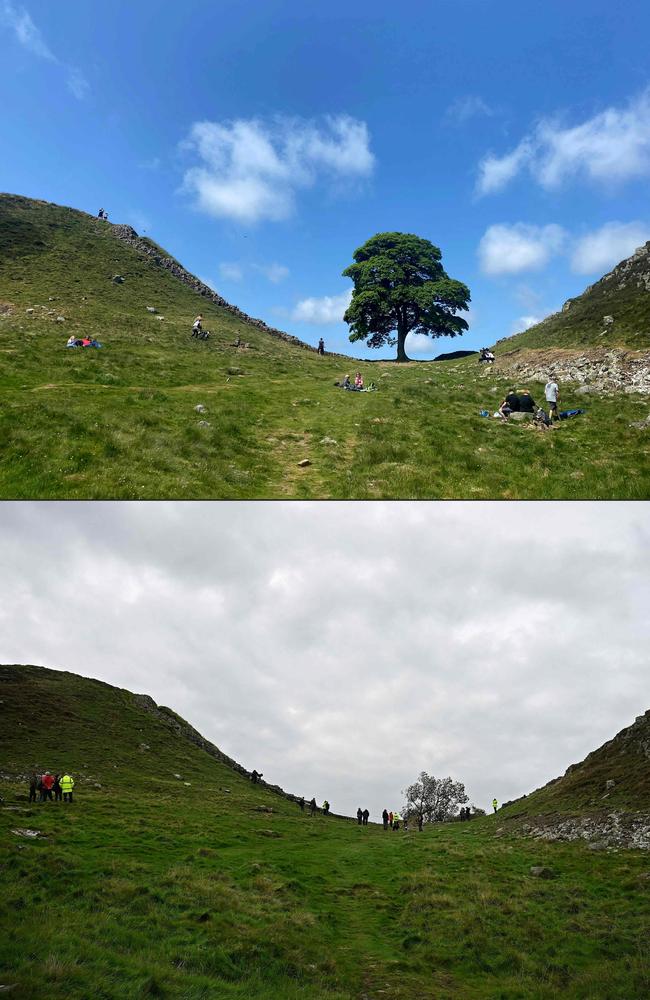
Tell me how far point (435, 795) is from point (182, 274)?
107 m

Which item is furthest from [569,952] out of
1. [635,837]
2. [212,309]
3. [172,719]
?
[212,309]

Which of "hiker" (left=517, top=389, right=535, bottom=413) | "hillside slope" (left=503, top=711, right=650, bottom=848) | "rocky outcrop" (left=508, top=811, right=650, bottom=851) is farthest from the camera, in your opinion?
Result: "hiker" (left=517, top=389, right=535, bottom=413)

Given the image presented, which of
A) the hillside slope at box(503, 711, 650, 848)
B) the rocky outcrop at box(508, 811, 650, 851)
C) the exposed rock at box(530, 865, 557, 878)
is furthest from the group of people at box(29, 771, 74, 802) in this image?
the hillside slope at box(503, 711, 650, 848)

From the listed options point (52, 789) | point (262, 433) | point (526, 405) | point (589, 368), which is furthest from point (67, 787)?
point (589, 368)

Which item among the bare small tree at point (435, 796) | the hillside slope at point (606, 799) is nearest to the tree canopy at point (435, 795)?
the bare small tree at point (435, 796)

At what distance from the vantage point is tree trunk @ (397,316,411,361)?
231ft

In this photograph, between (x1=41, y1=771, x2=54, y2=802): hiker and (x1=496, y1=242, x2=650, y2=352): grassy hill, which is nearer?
(x1=41, y1=771, x2=54, y2=802): hiker

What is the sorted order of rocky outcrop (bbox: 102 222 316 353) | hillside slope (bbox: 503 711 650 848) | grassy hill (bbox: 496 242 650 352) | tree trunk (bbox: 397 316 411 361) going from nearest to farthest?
hillside slope (bbox: 503 711 650 848), grassy hill (bbox: 496 242 650 352), tree trunk (bbox: 397 316 411 361), rocky outcrop (bbox: 102 222 316 353)

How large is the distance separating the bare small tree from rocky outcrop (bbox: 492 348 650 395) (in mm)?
83647

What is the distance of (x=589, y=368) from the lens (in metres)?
37.8

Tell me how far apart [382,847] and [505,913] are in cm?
1273

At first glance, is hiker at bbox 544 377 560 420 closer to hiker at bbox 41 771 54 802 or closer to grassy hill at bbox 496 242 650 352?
grassy hill at bbox 496 242 650 352

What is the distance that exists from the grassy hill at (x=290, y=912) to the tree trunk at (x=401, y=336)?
56093 millimetres

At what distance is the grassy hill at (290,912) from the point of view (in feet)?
34.8
